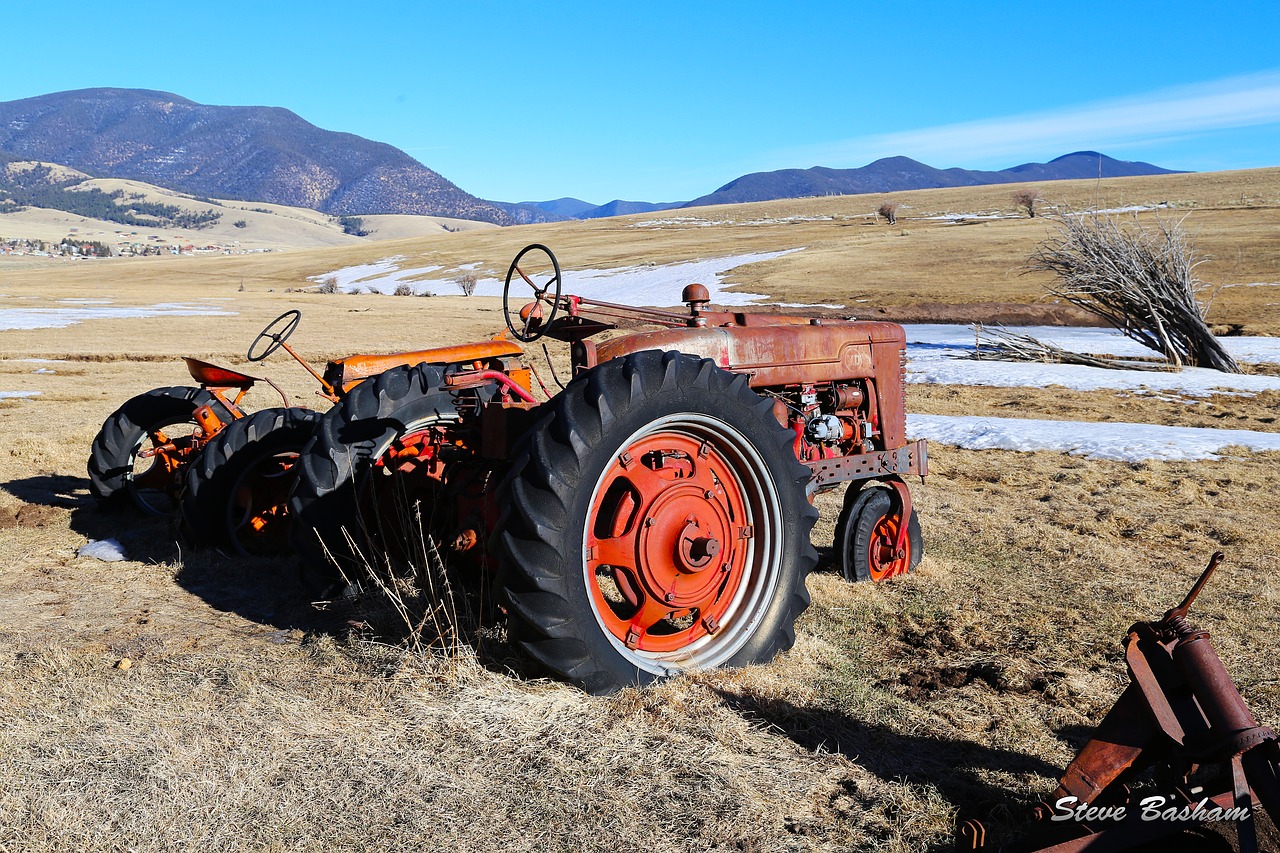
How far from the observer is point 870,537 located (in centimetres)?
573

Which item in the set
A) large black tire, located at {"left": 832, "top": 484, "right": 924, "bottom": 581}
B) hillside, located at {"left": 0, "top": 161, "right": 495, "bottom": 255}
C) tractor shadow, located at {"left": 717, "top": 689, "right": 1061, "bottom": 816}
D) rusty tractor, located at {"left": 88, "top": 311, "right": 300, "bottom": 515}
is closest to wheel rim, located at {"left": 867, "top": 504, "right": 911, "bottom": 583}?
large black tire, located at {"left": 832, "top": 484, "right": 924, "bottom": 581}

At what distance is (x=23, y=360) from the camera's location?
56.5ft

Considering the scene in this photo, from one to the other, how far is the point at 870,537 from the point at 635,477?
2308 mm

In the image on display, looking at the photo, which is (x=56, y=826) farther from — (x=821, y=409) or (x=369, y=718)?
(x=821, y=409)

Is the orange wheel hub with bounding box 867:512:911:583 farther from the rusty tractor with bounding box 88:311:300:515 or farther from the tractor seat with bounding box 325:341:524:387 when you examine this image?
the rusty tractor with bounding box 88:311:300:515

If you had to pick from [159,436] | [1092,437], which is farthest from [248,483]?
[1092,437]

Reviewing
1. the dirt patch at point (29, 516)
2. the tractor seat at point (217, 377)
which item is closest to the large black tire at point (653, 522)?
the tractor seat at point (217, 377)

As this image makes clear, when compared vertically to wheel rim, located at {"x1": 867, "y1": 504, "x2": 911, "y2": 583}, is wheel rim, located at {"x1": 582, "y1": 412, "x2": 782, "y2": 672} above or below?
above

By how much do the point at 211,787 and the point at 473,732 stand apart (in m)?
0.85

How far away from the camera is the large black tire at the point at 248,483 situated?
6.07 metres

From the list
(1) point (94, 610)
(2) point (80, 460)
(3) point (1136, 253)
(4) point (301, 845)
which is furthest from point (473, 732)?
(3) point (1136, 253)

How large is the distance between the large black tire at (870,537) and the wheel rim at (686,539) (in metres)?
1.62

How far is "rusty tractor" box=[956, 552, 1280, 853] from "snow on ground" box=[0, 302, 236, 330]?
93.0 feet

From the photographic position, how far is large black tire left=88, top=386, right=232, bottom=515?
701cm
